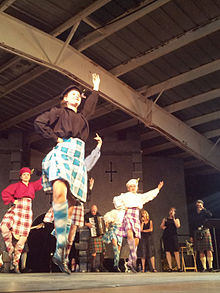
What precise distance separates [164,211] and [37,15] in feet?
27.3

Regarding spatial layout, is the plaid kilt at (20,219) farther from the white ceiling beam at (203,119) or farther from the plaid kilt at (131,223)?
the white ceiling beam at (203,119)

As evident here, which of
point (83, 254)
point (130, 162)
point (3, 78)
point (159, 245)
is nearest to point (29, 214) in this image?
point (3, 78)

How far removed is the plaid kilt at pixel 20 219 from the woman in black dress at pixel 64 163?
2.54 meters

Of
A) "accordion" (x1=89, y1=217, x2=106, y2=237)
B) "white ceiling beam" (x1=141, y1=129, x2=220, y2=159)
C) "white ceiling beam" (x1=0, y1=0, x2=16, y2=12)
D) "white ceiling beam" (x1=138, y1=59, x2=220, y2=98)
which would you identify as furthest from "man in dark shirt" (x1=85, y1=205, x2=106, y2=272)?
"white ceiling beam" (x1=0, y1=0, x2=16, y2=12)

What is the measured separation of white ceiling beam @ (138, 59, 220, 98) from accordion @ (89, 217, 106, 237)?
11.1 ft

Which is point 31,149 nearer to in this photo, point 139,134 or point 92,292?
point 139,134

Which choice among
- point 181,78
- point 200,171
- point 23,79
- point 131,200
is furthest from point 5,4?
point 200,171

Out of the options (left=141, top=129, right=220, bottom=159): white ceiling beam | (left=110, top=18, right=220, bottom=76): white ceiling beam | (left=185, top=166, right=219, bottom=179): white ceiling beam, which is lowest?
(left=185, top=166, right=219, bottom=179): white ceiling beam

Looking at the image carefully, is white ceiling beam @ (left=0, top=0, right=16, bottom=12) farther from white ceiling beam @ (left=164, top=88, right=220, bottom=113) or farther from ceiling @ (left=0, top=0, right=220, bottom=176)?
white ceiling beam @ (left=164, top=88, right=220, bottom=113)

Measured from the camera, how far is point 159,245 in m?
11.7

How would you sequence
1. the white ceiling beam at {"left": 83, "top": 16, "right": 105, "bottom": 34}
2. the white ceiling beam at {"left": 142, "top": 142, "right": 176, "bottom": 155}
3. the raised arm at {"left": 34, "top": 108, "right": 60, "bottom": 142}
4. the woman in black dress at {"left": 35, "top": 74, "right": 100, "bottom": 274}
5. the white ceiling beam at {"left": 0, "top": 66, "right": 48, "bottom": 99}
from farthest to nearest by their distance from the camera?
the white ceiling beam at {"left": 142, "top": 142, "right": 176, "bottom": 155} < the white ceiling beam at {"left": 0, "top": 66, "right": 48, "bottom": 99} < the white ceiling beam at {"left": 83, "top": 16, "right": 105, "bottom": 34} < the raised arm at {"left": 34, "top": 108, "right": 60, "bottom": 142} < the woman in black dress at {"left": 35, "top": 74, "right": 100, "bottom": 274}

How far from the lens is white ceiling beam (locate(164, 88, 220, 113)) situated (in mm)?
8461

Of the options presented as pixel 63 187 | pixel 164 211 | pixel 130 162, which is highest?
pixel 130 162

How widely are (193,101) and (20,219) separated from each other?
17.9ft
